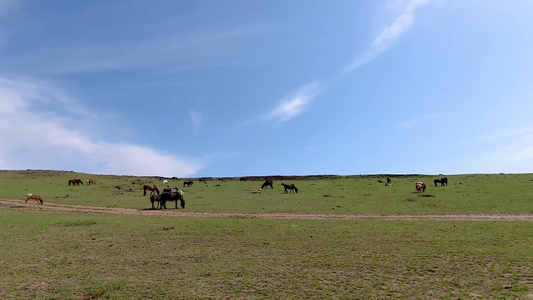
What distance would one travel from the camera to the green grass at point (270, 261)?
10531 millimetres

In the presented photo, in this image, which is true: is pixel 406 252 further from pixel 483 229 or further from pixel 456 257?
pixel 483 229

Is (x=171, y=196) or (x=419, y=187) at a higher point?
(x=419, y=187)

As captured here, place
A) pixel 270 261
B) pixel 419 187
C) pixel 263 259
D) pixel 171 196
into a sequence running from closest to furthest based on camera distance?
pixel 270 261
pixel 263 259
pixel 171 196
pixel 419 187

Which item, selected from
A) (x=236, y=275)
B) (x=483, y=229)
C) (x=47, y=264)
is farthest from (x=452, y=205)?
(x=47, y=264)

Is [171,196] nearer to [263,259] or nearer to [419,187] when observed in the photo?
[263,259]

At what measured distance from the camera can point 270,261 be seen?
13398 mm

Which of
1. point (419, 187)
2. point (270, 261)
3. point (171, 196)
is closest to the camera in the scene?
point (270, 261)

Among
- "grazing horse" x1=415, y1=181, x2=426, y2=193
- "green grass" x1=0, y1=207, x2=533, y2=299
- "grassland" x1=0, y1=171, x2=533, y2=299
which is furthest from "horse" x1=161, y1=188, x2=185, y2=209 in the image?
"grazing horse" x1=415, y1=181, x2=426, y2=193

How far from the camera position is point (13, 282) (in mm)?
11680

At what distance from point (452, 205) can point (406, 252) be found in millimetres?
18594

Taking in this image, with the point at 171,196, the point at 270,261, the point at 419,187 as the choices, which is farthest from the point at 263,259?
the point at 419,187

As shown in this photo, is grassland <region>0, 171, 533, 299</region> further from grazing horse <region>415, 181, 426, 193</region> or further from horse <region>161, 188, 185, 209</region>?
grazing horse <region>415, 181, 426, 193</region>

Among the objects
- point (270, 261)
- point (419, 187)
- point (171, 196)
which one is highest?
point (419, 187)

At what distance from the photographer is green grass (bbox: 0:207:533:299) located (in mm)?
10531
